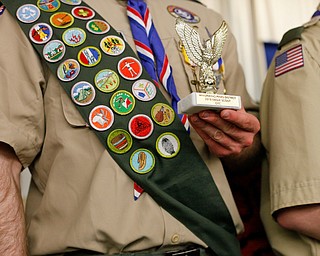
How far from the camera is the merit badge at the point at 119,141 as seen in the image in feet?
3.19

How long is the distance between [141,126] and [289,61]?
422mm

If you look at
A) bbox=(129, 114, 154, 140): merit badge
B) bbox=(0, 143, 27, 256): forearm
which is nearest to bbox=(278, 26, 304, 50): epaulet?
bbox=(129, 114, 154, 140): merit badge

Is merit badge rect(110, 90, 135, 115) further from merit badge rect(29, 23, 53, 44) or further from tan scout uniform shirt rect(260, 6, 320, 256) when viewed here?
tan scout uniform shirt rect(260, 6, 320, 256)

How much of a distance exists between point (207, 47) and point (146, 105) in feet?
0.57

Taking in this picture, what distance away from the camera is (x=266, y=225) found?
1210mm

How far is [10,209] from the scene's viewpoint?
0.94 meters

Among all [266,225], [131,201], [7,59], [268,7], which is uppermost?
Answer: [7,59]

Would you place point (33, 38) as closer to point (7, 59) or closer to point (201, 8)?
point (7, 59)

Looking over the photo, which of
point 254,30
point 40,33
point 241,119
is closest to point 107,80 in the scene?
point 40,33

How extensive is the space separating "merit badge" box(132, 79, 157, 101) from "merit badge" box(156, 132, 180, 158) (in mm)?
86

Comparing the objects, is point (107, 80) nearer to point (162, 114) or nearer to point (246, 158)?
point (162, 114)

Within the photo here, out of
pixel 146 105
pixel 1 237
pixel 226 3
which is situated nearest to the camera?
pixel 1 237

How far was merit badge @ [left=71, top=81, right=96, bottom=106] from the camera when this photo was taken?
0.99 m

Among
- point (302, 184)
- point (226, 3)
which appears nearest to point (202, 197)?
point (302, 184)
